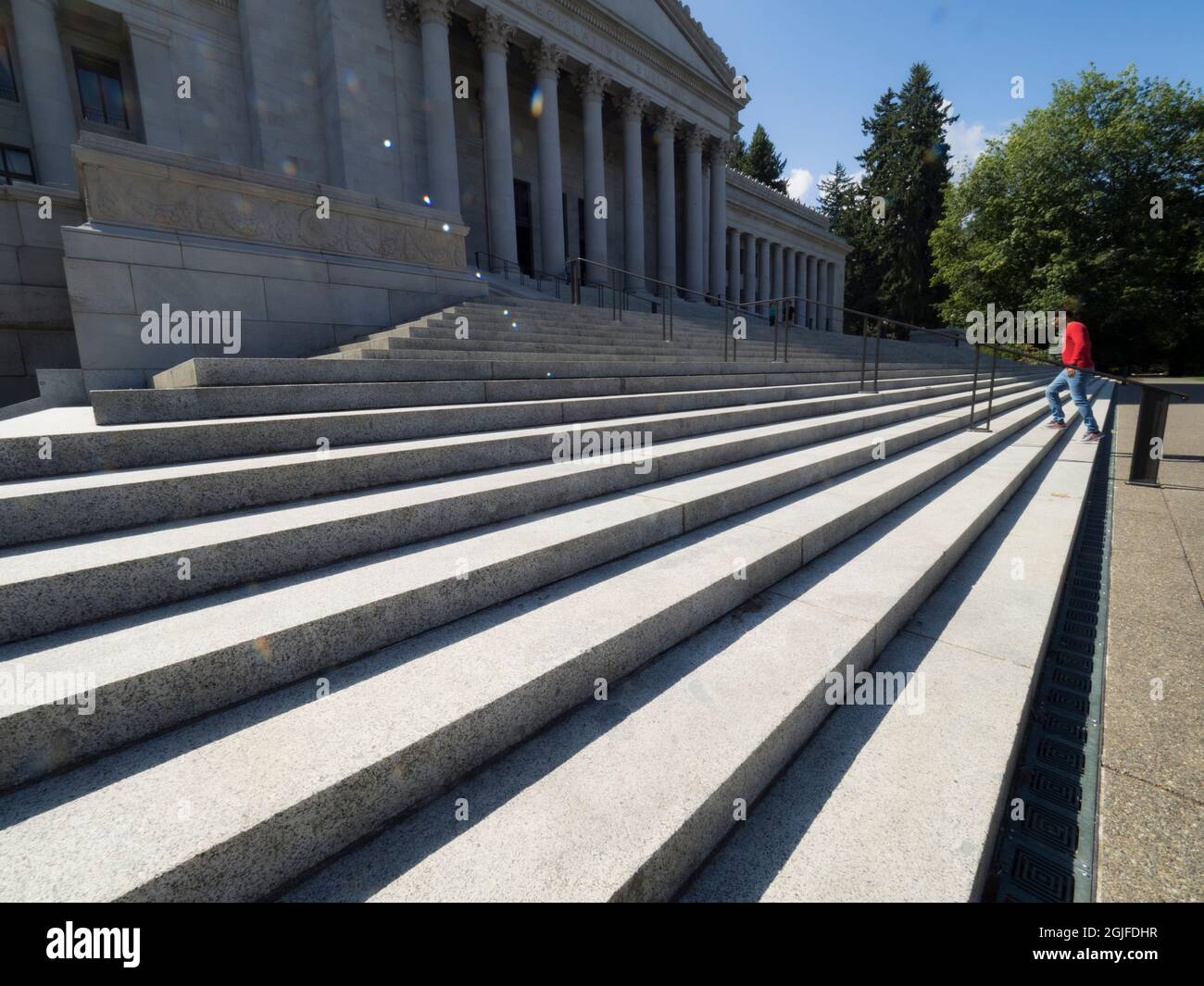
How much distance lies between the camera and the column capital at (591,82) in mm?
20672

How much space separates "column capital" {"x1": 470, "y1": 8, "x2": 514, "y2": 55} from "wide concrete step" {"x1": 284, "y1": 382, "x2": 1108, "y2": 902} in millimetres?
21383

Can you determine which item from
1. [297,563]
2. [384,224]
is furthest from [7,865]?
[384,224]

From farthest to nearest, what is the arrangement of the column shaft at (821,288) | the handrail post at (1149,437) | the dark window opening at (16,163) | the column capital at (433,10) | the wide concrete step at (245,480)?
1. the column shaft at (821,288)
2. the column capital at (433,10)
3. the dark window opening at (16,163)
4. the handrail post at (1149,437)
5. the wide concrete step at (245,480)

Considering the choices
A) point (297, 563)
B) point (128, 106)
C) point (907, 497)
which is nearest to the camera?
point (297, 563)

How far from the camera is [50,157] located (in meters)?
12.5

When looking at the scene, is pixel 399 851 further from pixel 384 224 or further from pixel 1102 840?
pixel 384 224

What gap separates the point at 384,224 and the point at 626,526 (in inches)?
360

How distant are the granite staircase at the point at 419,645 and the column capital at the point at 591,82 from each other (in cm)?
2174

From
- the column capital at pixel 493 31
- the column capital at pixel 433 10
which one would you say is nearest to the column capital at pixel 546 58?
the column capital at pixel 493 31

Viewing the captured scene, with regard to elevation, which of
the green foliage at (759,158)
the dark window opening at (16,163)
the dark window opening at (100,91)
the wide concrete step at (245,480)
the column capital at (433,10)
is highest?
the green foliage at (759,158)

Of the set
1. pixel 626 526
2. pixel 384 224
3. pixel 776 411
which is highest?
pixel 384 224

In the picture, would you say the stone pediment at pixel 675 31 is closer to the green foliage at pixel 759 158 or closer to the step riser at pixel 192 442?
the step riser at pixel 192 442

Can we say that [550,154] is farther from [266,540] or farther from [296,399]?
[266,540]

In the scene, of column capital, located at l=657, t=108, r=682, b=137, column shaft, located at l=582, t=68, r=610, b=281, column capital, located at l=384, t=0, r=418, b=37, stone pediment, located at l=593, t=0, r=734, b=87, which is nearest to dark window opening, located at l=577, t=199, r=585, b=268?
column shaft, located at l=582, t=68, r=610, b=281
